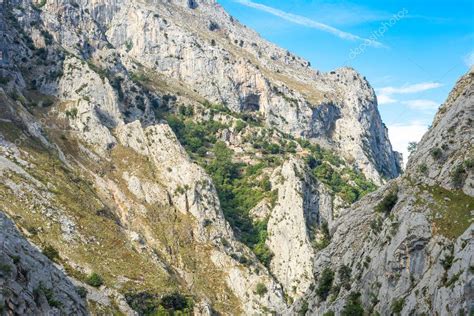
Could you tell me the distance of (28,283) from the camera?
140 feet

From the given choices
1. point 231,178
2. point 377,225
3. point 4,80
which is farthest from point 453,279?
point 231,178

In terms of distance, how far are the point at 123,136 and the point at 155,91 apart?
77.2m

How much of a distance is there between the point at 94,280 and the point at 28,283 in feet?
119

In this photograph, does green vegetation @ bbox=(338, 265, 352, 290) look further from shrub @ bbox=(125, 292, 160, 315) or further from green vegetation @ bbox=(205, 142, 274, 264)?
green vegetation @ bbox=(205, 142, 274, 264)

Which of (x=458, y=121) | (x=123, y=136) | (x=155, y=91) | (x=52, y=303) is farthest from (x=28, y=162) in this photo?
(x=155, y=91)

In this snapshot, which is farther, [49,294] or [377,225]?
[377,225]

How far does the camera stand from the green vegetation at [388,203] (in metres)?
57.1

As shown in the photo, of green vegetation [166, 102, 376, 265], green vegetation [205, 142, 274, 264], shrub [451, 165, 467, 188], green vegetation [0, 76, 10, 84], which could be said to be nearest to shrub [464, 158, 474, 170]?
shrub [451, 165, 467, 188]

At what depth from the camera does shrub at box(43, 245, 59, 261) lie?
7642 centimetres

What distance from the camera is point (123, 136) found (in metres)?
124

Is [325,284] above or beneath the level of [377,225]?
beneath

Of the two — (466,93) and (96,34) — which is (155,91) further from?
(466,93)

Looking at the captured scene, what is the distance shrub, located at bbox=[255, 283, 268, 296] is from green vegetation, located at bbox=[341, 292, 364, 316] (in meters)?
50.8

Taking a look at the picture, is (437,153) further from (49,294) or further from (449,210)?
(49,294)
